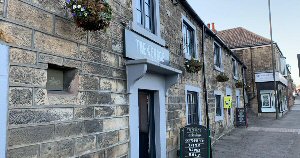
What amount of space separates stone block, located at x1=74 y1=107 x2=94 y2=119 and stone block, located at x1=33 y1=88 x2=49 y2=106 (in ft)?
1.75

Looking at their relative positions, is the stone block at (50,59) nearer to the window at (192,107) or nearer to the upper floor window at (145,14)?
the upper floor window at (145,14)

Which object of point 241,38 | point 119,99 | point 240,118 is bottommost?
point 240,118

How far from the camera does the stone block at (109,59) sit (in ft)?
13.9

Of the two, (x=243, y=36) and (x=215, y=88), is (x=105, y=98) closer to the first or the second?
(x=215, y=88)

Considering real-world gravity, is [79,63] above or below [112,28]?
below

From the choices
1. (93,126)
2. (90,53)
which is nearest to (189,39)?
(90,53)

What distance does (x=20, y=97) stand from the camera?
2760 millimetres

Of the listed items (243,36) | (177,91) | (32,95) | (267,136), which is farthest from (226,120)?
(243,36)

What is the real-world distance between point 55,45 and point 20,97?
0.80 meters

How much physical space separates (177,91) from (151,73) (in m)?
1.71

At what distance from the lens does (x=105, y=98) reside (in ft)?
13.8

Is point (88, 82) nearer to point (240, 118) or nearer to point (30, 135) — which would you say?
point (30, 135)

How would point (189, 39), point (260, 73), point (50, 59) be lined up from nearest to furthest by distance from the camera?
1. point (50, 59)
2. point (189, 39)
3. point (260, 73)

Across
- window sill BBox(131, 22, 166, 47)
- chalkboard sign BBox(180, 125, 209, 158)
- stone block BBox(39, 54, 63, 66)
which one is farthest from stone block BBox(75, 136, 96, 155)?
chalkboard sign BBox(180, 125, 209, 158)
